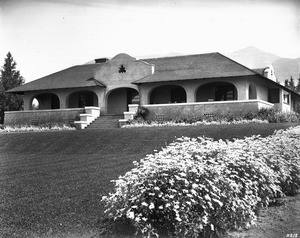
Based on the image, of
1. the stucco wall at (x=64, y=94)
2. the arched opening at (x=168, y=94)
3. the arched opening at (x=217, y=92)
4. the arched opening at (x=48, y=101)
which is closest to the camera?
the arched opening at (x=217, y=92)

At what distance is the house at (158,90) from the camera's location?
80.0ft

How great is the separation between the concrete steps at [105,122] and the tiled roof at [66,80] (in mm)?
3009

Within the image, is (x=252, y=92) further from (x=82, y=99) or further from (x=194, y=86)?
(x=82, y=99)

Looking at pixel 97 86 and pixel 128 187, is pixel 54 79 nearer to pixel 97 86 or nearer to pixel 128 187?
pixel 97 86

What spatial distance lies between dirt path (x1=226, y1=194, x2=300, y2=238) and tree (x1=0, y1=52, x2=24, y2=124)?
36.9 meters

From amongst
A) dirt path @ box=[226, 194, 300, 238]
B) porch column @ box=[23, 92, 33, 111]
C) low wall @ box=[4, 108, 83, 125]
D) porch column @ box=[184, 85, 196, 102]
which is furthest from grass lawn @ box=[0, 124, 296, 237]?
porch column @ box=[23, 92, 33, 111]

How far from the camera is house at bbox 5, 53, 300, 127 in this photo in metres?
24.4

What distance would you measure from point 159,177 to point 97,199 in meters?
2.45

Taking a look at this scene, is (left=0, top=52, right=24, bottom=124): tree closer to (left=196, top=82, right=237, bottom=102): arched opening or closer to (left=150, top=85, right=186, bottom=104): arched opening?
(left=150, top=85, right=186, bottom=104): arched opening

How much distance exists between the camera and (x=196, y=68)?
2683 centimetres

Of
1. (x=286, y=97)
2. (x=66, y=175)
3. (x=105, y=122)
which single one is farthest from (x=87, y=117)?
(x=286, y=97)

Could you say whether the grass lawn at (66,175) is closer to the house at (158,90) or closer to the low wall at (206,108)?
the low wall at (206,108)

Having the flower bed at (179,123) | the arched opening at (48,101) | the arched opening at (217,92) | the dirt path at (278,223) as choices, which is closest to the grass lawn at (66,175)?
the dirt path at (278,223)

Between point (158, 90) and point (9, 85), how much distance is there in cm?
2316
